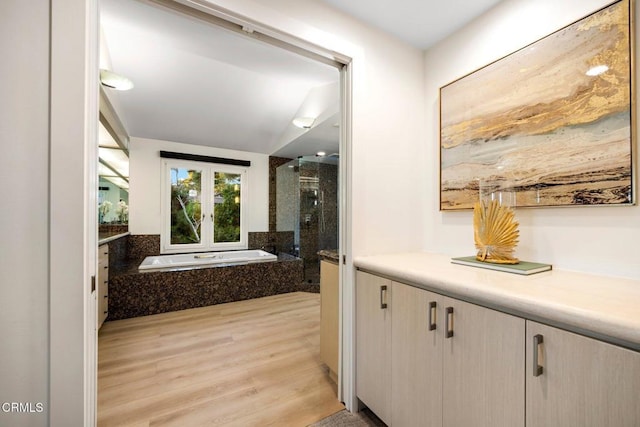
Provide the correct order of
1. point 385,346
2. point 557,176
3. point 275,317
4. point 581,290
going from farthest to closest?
point 275,317 < point 385,346 < point 557,176 < point 581,290

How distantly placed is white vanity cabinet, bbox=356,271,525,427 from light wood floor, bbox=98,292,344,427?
0.50 metres

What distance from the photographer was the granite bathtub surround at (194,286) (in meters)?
2.96

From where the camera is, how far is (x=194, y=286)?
3.32 meters

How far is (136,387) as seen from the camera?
5.88ft

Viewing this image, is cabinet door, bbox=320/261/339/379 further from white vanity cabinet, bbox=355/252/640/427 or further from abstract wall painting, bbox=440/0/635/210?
abstract wall painting, bbox=440/0/635/210

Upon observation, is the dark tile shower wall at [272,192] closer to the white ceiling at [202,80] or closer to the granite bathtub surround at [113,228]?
the white ceiling at [202,80]

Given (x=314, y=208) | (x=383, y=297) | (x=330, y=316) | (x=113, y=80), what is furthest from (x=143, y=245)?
(x=383, y=297)

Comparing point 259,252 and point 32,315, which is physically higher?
point 32,315

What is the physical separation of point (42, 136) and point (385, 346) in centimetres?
173

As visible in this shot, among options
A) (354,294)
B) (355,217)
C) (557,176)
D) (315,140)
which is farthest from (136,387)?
(315,140)

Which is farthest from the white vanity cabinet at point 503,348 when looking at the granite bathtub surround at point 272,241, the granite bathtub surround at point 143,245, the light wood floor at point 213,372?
the granite bathtub surround at point 143,245

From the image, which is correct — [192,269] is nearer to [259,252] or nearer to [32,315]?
[259,252]

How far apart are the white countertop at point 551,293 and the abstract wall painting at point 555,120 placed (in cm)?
43

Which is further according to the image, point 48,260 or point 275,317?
point 275,317
